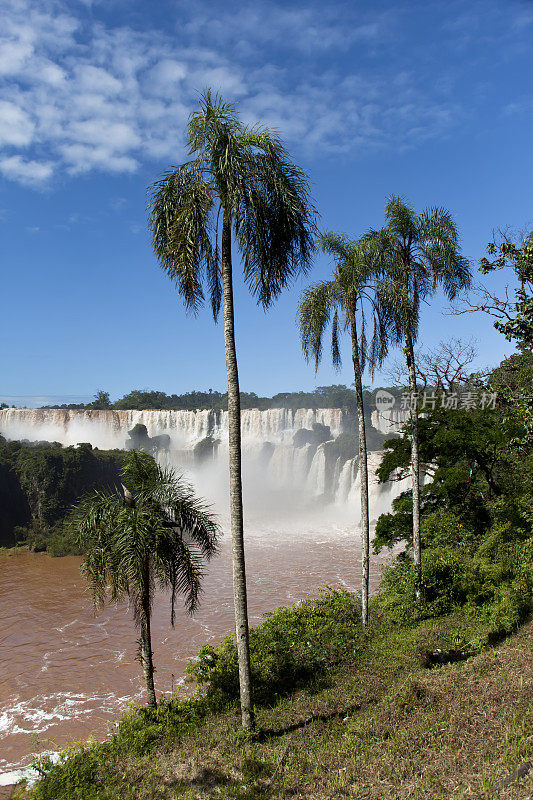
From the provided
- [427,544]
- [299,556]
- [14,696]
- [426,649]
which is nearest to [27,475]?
[299,556]

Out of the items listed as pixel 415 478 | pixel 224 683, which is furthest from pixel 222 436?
pixel 224 683

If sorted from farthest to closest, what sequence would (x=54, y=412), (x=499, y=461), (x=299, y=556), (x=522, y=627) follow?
(x=54, y=412) < (x=299, y=556) < (x=499, y=461) < (x=522, y=627)

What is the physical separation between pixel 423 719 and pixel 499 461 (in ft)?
34.4

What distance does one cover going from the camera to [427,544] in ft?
40.2

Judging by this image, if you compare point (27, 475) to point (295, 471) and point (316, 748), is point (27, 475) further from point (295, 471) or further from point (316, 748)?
point (316, 748)

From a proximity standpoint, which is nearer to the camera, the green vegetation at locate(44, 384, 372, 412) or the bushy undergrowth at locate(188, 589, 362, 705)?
the bushy undergrowth at locate(188, 589, 362, 705)

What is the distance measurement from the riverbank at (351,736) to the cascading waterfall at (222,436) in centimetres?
3770

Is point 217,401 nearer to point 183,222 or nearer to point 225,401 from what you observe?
point 225,401

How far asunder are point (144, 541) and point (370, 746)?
3838 millimetres

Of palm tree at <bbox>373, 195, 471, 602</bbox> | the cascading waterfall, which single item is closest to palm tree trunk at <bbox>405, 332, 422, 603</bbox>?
palm tree at <bbox>373, 195, 471, 602</bbox>

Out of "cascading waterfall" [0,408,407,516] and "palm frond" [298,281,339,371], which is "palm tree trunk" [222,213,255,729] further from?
"cascading waterfall" [0,408,407,516]

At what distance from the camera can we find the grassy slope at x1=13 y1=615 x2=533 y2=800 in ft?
14.8

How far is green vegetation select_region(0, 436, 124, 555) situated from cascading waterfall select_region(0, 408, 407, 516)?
454 inches

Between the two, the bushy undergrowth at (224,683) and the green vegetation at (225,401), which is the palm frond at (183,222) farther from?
the green vegetation at (225,401)
